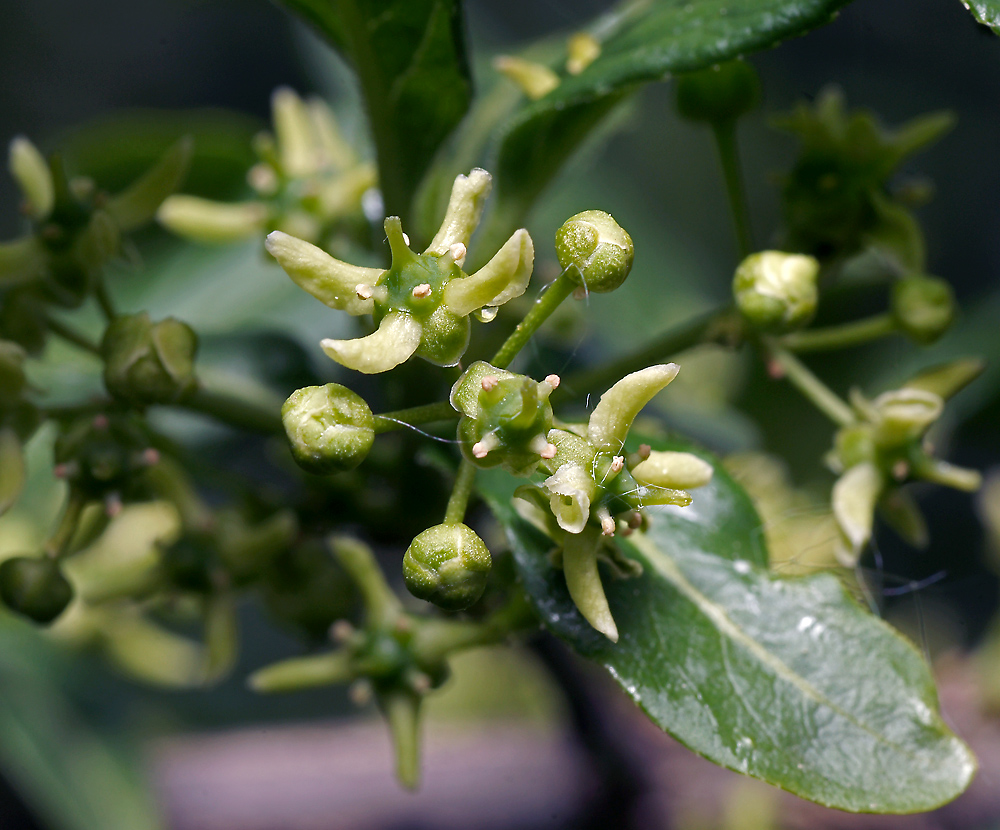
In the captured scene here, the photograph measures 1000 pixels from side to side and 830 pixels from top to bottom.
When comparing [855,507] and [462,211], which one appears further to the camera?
[855,507]

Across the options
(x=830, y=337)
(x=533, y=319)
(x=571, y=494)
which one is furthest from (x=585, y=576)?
(x=830, y=337)

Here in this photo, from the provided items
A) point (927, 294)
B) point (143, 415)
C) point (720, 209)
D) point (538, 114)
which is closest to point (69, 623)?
point (143, 415)

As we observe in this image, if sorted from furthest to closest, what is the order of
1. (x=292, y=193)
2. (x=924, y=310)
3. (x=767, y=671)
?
(x=292, y=193)
(x=924, y=310)
(x=767, y=671)

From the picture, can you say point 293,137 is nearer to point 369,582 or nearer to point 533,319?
point 369,582

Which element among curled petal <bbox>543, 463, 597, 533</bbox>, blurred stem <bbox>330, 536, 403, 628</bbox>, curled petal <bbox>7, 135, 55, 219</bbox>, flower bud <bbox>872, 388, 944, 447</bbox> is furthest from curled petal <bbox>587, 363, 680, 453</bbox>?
curled petal <bbox>7, 135, 55, 219</bbox>

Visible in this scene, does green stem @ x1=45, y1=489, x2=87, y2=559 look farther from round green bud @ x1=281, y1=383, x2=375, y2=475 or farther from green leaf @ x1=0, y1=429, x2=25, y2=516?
round green bud @ x1=281, y1=383, x2=375, y2=475

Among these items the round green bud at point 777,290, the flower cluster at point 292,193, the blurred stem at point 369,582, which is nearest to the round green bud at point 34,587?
the blurred stem at point 369,582

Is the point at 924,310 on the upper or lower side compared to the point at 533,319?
lower
